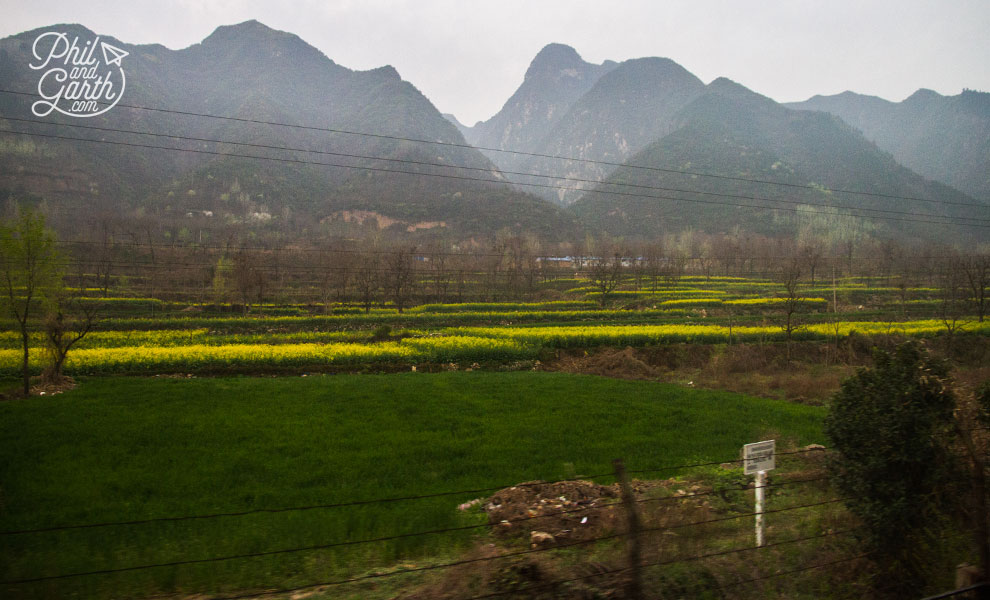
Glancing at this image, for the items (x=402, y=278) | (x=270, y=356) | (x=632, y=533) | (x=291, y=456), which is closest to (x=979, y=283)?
(x=402, y=278)

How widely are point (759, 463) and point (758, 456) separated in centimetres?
Result: 8

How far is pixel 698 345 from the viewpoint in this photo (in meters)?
26.6

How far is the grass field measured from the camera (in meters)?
5.68

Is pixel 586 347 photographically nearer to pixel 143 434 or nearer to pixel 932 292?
pixel 143 434

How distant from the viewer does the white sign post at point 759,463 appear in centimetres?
539

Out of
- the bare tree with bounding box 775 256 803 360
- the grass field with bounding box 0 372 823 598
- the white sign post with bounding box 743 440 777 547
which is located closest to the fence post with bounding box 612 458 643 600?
the white sign post with bounding box 743 440 777 547

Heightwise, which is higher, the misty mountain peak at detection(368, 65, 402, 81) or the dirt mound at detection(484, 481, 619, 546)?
the misty mountain peak at detection(368, 65, 402, 81)

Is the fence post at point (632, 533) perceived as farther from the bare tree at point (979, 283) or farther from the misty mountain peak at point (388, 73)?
the misty mountain peak at point (388, 73)

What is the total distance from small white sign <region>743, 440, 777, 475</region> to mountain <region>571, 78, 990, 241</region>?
87.8 metres

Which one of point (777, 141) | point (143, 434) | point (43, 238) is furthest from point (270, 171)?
point (777, 141)

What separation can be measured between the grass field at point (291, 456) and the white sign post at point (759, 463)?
3.47 metres

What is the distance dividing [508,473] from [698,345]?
68.4ft

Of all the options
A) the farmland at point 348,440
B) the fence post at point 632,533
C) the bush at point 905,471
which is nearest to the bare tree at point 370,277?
the farmland at point 348,440

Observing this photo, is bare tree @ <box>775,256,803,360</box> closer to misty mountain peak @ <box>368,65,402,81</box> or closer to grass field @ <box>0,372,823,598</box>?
grass field @ <box>0,372,823,598</box>
